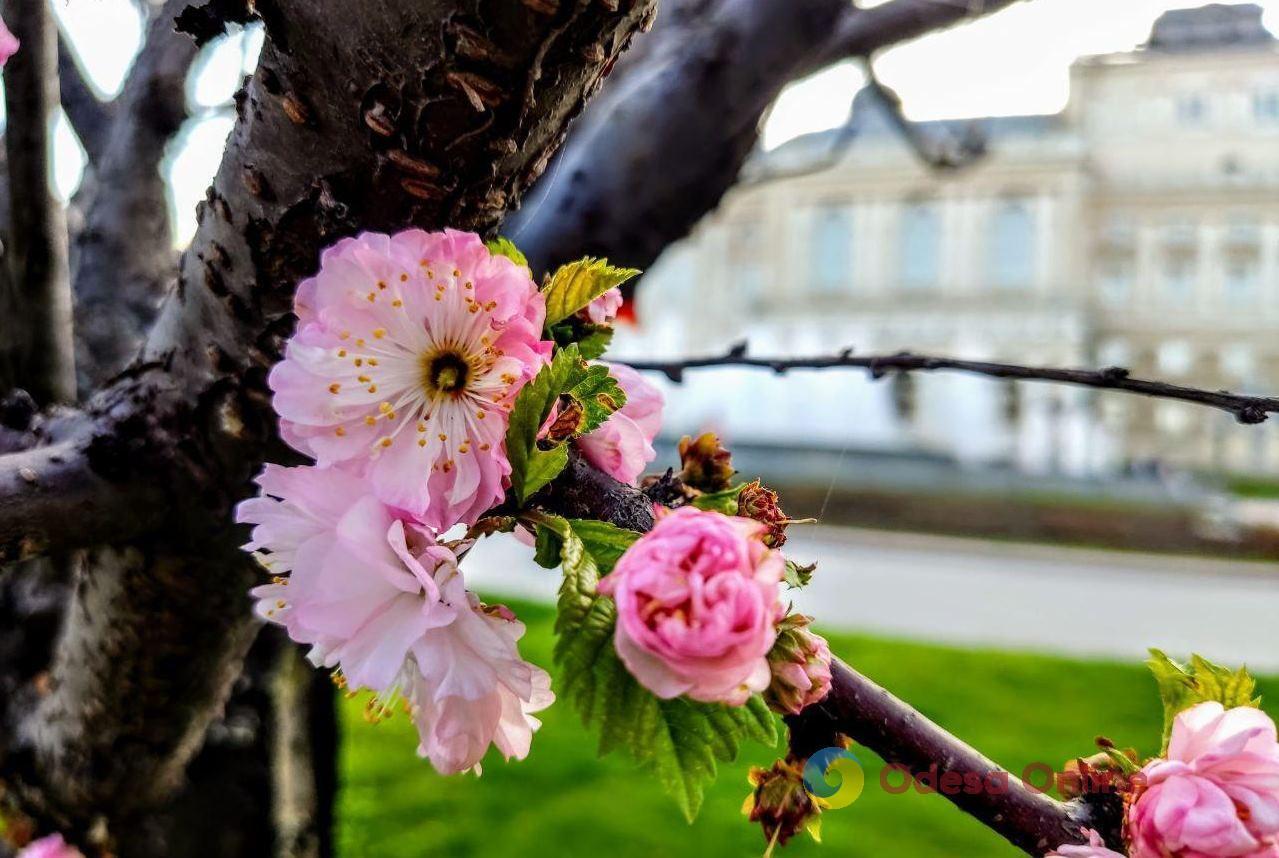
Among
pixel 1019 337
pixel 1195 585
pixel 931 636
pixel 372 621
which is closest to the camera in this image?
pixel 372 621

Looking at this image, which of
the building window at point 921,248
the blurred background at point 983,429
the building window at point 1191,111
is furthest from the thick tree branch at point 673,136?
the building window at point 921,248

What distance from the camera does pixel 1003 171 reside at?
9.70 metres

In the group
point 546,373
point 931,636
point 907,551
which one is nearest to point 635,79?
point 546,373

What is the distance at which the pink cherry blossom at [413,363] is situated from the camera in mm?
234

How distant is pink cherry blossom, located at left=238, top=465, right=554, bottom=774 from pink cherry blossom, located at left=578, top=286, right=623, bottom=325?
0.33 ft

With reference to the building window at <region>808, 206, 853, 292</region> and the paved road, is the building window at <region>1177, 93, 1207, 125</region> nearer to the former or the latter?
the building window at <region>808, 206, 853, 292</region>

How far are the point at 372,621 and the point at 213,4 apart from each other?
0.63ft

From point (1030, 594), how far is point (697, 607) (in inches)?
116

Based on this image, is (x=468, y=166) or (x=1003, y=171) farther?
(x=1003, y=171)

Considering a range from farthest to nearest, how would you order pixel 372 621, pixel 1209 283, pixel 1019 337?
pixel 1019 337, pixel 1209 283, pixel 372 621

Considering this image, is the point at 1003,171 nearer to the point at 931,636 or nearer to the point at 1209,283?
the point at 1209,283

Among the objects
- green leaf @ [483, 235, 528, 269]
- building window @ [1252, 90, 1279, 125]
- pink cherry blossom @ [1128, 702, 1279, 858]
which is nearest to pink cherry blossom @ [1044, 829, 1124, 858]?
pink cherry blossom @ [1128, 702, 1279, 858]

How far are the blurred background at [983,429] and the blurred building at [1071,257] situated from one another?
1.2 inches

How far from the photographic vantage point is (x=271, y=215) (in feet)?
1.00
